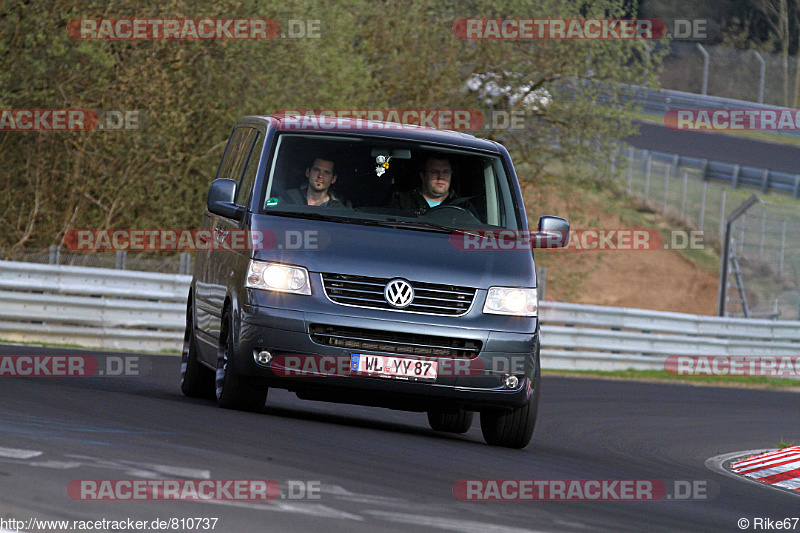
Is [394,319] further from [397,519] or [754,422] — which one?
[754,422]

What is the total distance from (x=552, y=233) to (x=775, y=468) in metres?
2.58

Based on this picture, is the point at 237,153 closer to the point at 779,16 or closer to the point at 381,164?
the point at 381,164

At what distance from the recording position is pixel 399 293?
976 cm

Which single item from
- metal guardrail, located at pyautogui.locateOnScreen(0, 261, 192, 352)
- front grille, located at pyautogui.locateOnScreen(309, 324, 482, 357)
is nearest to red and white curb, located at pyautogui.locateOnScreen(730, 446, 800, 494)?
front grille, located at pyautogui.locateOnScreen(309, 324, 482, 357)

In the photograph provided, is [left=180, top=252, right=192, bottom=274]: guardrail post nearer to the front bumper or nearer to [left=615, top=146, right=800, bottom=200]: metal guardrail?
the front bumper

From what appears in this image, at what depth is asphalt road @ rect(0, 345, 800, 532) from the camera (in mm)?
6512

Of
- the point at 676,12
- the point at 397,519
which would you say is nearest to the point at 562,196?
the point at 397,519

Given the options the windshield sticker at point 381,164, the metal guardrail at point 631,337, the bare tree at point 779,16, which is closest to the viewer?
the windshield sticker at point 381,164

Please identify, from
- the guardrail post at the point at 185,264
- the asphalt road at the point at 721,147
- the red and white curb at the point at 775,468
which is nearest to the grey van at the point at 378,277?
the red and white curb at the point at 775,468

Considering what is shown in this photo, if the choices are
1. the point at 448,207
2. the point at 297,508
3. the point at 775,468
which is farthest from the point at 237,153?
the point at 297,508

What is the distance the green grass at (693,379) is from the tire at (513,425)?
41.5ft

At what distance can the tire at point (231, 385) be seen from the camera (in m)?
10.1

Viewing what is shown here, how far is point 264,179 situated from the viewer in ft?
34.6

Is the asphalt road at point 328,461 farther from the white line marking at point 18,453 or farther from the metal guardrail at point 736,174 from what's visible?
the metal guardrail at point 736,174
